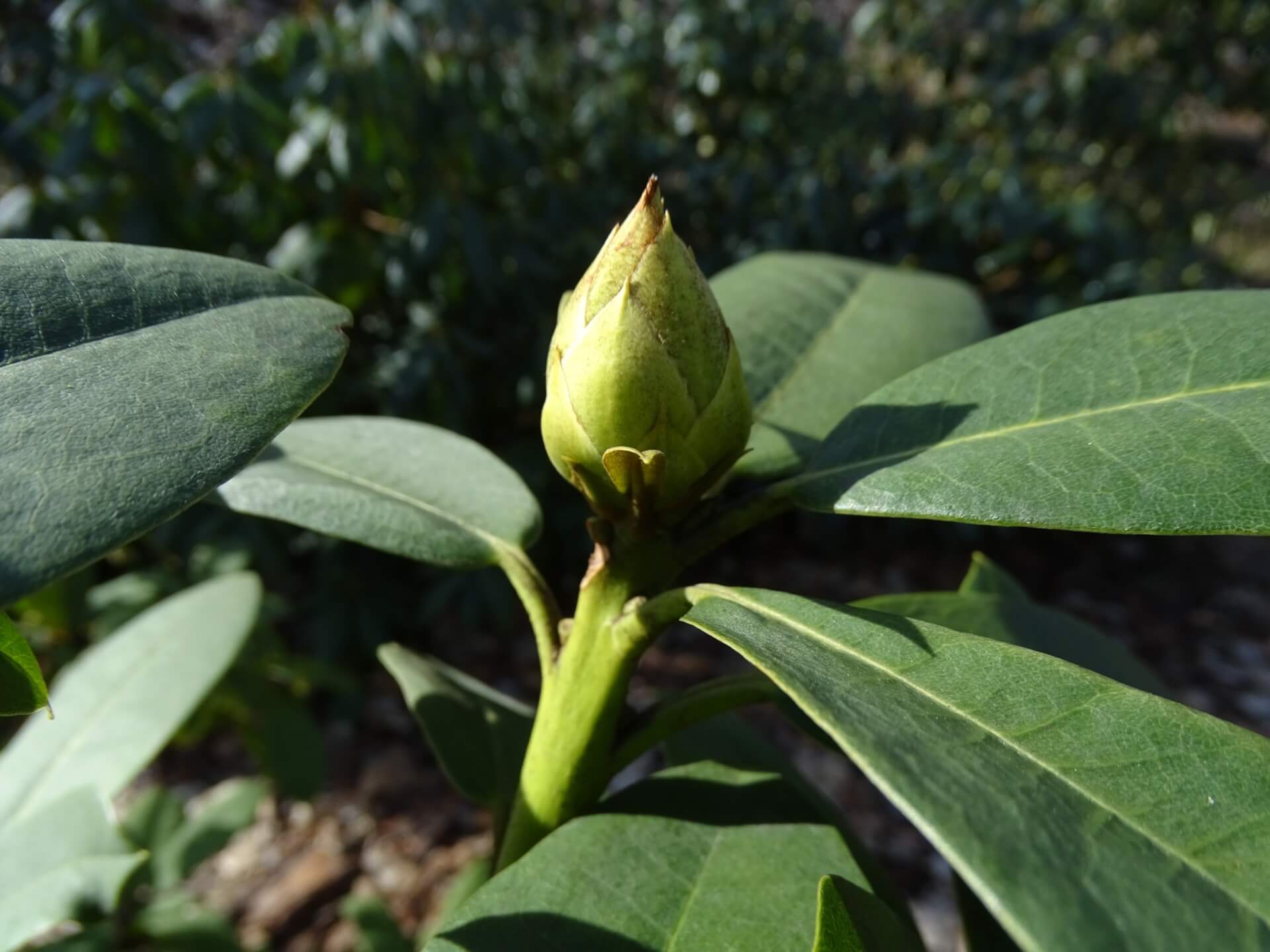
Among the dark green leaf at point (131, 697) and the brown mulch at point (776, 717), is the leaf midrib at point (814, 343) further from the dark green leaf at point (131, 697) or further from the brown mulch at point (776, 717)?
the brown mulch at point (776, 717)

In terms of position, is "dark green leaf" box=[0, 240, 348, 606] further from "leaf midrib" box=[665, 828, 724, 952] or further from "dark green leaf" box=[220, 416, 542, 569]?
"leaf midrib" box=[665, 828, 724, 952]

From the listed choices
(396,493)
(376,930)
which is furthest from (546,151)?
(396,493)

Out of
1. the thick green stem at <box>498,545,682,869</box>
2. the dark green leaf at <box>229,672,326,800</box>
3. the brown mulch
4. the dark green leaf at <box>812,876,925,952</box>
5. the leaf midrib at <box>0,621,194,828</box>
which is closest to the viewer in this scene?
the dark green leaf at <box>812,876,925,952</box>

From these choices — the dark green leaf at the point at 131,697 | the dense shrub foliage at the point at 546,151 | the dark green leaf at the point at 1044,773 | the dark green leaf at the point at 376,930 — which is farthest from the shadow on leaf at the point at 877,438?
the dense shrub foliage at the point at 546,151

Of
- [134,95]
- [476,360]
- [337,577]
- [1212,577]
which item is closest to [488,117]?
[476,360]

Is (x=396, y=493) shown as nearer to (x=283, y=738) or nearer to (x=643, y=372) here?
(x=643, y=372)

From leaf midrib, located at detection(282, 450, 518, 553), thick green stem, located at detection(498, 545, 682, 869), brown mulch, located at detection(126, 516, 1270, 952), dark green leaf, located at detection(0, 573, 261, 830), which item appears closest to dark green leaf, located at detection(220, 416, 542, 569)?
leaf midrib, located at detection(282, 450, 518, 553)
